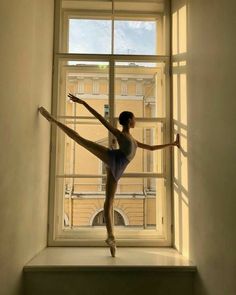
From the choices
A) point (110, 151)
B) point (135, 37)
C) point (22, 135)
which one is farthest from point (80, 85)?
point (22, 135)

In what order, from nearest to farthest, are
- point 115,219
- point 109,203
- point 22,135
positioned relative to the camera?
point 22,135 < point 109,203 < point 115,219

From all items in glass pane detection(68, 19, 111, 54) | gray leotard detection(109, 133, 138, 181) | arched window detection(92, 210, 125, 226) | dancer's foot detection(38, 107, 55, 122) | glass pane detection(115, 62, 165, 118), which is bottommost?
arched window detection(92, 210, 125, 226)

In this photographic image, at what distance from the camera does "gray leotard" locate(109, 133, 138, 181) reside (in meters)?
2.43

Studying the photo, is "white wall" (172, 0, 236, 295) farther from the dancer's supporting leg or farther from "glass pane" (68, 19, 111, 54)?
"glass pane" (68, 19, 111, 54)

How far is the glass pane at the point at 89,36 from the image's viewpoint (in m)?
3.02

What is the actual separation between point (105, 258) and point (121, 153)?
759 mm

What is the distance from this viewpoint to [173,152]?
2.81m

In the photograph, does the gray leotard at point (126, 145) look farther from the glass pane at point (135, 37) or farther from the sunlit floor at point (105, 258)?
the glass pane at point (135, 37)

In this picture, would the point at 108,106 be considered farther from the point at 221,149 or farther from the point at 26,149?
the point at 221,149

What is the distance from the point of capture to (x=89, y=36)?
3059mm

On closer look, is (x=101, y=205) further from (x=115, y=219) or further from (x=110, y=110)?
(x=110, y=110)

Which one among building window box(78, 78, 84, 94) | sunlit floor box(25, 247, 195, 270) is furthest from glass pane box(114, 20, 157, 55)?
sunlit floor box(25, 247, 195, 270)

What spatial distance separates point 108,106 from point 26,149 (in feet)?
3.38

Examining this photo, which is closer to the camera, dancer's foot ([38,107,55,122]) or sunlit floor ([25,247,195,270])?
sunlit floor ([25,247,195,270])
